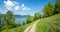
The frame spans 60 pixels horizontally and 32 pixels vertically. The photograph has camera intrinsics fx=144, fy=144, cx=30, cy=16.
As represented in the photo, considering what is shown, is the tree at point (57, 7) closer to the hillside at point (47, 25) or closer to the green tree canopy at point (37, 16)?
the hillside at point (47, 25)

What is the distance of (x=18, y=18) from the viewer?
11.9 feet

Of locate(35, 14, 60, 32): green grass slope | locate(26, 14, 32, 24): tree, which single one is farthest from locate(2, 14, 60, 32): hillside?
locate(26, 14, 32, 24): tree

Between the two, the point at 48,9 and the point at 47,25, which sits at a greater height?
the point at 48,9

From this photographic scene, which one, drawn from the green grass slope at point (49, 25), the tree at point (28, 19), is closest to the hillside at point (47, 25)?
the green grass slope at point (49, 25)

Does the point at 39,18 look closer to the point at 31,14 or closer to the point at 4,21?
the point at 31,14

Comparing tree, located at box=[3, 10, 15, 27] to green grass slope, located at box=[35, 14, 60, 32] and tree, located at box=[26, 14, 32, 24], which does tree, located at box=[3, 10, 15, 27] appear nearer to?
tree, located at box=[26, 14, 32, 24]

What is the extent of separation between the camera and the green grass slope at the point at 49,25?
3.45 metres

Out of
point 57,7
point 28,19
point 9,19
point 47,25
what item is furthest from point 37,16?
point 9,19

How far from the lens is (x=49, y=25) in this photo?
3502 mm

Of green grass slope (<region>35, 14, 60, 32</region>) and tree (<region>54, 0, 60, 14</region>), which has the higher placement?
tree (<region>54, 0, 60, 14</region>)

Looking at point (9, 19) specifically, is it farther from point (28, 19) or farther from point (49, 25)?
point (49, 25)

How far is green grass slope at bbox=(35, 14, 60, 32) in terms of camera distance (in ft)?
11.3

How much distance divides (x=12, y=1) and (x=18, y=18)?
0.45m

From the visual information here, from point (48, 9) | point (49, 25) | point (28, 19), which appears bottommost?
point (49, 25)
